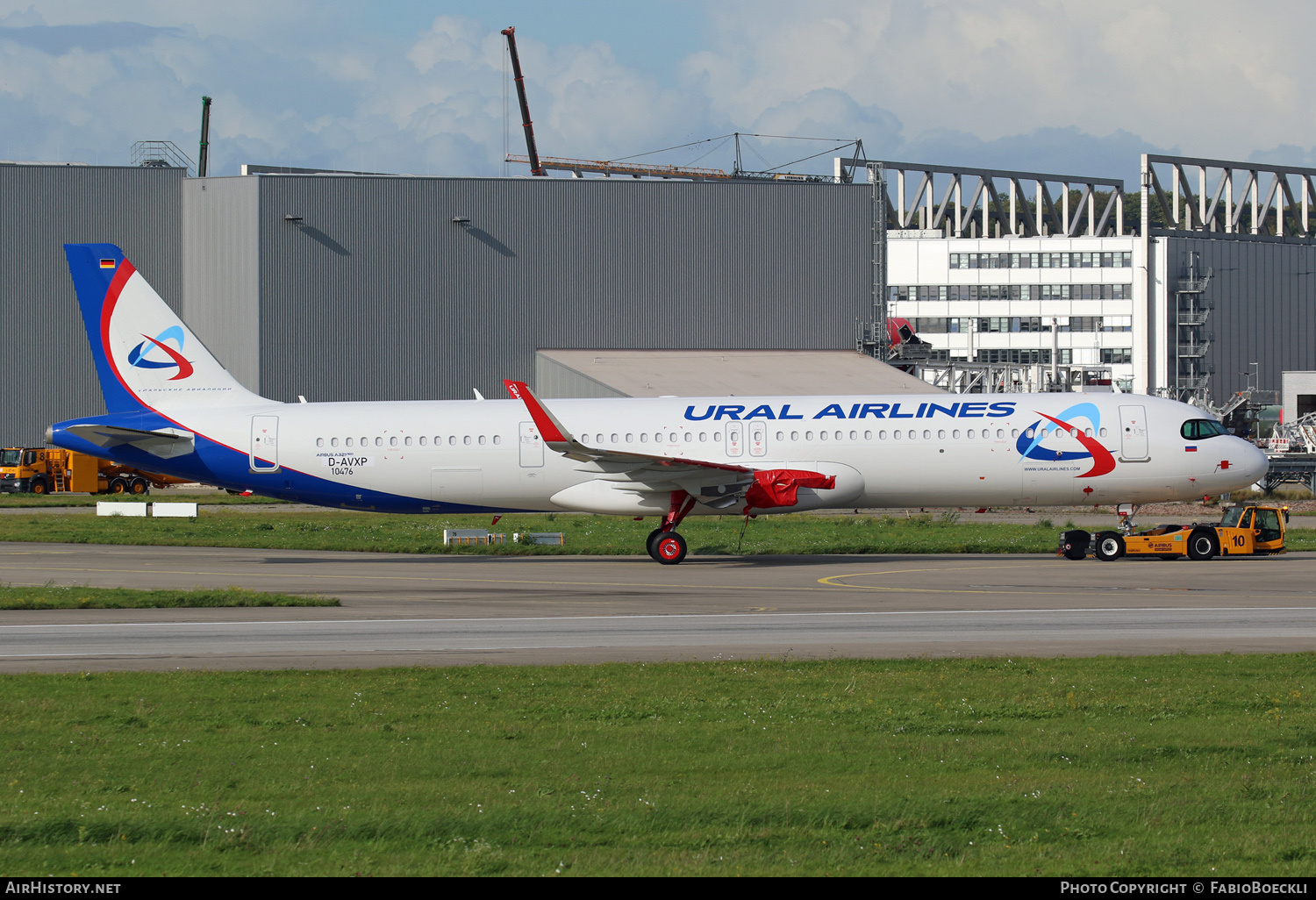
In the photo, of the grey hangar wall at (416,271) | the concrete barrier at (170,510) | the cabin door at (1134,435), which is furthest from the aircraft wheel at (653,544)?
the grey hangar wall at (416,271)

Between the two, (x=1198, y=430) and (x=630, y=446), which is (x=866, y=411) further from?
(x=1198, y=430)

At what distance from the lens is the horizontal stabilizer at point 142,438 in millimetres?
34281

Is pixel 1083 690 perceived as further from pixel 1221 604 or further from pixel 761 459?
pixel 761 459

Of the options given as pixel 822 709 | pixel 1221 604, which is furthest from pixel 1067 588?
pixel 822 709

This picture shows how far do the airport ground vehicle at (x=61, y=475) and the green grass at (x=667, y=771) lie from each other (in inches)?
2291

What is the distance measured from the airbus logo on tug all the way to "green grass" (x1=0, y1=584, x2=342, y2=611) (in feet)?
43.4

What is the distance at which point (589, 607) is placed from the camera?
23.3 metres

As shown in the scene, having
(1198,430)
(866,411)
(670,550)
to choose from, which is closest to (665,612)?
(670,550)

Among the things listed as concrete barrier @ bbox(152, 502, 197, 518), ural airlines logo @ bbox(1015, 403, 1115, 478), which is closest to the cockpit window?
ural airlines logo @ bbox(1015, 403, 1115, 478)

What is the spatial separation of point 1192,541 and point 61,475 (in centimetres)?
6037

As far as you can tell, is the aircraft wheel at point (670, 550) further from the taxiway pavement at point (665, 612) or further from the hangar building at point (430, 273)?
the hangar building at point (430, 273)

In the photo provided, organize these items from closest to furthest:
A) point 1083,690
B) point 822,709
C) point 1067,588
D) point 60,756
Answer: 1. point 60,756
2. point 822,709
3. point 1083,690
4. point 1067,588

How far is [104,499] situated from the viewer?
62.3 metres
